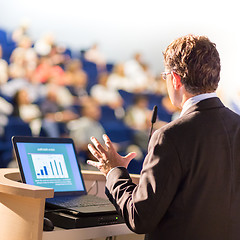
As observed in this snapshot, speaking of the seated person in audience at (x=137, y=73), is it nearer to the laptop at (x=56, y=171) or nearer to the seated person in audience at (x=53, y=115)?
the seated person in audience at (x=53, y=115)

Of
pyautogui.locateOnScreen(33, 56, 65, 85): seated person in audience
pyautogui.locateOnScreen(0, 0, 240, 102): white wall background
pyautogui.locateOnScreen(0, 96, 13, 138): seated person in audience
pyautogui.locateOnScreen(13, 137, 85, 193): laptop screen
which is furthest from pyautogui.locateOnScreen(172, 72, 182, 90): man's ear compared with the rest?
pyautogui.locateOnScreen(0, 0, 240, 102): white wall background

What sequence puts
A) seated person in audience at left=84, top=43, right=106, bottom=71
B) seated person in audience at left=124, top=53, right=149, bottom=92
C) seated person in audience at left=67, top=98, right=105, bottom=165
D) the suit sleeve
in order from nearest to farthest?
the suit sleeve
seated person in audience at left=67, top=98, right=105, bottom=165
seated person in audience at left=84, top=43, right=106, bottom=71
seated person in audience at left=124, top=53, right=149, bottom=92

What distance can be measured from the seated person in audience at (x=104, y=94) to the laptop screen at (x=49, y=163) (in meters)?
2.92

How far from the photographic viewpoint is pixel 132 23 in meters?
5.27

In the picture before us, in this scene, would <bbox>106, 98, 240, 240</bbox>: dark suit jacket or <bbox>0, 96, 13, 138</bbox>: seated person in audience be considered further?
<bbox>0, 96, 13, 138</bbox>: seated person in audience

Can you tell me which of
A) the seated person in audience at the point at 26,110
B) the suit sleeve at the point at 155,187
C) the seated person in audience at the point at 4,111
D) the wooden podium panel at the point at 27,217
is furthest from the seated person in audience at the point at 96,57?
the suit sleeve at the point at 155,187

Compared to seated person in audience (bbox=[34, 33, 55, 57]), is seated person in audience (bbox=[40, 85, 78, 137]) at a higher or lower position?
lower

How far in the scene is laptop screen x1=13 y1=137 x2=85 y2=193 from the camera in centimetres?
181

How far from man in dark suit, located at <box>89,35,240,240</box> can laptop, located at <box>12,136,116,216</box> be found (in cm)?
36

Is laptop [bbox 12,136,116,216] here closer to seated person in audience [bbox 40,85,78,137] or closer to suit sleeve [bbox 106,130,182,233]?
suit sleeve [bbox 106,130,182,233]

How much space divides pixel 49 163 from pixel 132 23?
3611mm

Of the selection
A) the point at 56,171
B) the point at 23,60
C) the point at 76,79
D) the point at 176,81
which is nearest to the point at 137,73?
the point at 76,79

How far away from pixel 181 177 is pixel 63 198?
2.17ft

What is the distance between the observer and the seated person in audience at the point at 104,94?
4.93 meters
